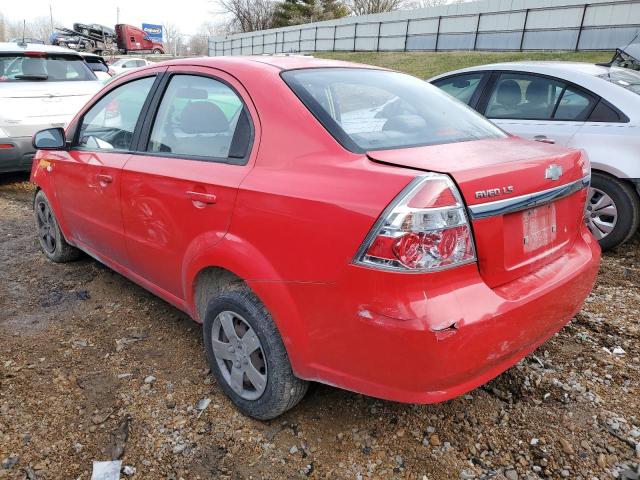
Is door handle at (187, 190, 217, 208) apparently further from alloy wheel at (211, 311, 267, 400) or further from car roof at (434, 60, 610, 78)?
car roof at (434, 60, 610, 78)

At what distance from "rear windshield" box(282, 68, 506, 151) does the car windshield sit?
2402mm

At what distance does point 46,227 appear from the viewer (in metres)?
4.23

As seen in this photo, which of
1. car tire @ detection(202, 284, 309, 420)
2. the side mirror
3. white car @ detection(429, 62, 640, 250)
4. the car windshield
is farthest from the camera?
the car windshield

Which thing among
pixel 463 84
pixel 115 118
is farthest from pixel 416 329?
pixel 463 84

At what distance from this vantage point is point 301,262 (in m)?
1.85

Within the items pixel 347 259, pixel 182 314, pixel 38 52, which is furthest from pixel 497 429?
pixel 38 52

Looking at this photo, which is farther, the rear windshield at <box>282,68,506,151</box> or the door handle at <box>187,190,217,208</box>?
the door handle at <box>187,190,217,208</box>

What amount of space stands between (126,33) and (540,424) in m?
50.2

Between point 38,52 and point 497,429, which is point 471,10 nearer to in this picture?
point 38,52

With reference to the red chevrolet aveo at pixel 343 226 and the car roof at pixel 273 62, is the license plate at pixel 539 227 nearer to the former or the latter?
the red chevrolet aveo at pixel 343 226

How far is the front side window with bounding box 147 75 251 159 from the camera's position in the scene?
2.29 m

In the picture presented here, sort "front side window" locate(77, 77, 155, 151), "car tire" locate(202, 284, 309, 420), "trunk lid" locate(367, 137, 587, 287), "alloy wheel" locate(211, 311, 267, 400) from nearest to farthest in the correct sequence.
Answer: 1. "trunk lid" locate(367, 137, 587, 287)
2. "car tire" locate(202, 284, 309, 420)
3. "alloy wheel" locate(211, 311, 267, 400)
4. "front side window" locate(77, 77, 155, 151)

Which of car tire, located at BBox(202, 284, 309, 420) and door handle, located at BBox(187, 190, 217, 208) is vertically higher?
door handle, located at BBox(187, 190, 217, 208)

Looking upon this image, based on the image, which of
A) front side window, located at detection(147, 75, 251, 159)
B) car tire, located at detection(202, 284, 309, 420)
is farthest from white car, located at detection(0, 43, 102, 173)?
car tire, located at detection(202, 284, 309, 420)
